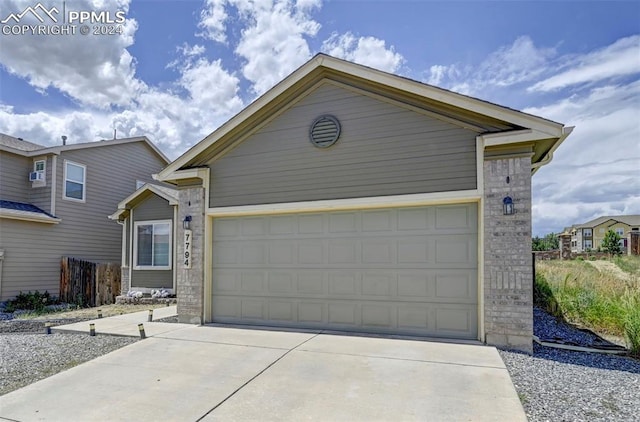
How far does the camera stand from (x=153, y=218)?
12.5m

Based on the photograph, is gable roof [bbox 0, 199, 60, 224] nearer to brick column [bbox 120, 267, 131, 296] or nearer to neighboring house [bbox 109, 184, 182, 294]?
neighboring house [bbox 109, 184, 182, 294]

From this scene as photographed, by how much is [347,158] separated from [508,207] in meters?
2.96

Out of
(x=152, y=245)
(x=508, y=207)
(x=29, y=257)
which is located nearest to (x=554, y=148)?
(x=508, y=207)

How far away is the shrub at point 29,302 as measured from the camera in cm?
1174

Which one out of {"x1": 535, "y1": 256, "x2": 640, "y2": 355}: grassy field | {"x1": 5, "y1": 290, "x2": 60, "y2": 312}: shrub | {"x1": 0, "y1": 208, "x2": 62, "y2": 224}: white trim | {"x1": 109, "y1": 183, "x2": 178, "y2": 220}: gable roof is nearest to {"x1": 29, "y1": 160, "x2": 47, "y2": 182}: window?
{"x1": 0, "y1": 208, "x2": 62, "y2": 224}: white trim

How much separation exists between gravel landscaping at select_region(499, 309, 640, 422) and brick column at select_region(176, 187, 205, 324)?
605 centimetres

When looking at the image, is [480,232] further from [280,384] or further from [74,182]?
[74,182]

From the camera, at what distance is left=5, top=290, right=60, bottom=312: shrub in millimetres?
11736

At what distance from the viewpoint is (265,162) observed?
792 centimetres

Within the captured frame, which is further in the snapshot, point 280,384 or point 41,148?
point 41,148

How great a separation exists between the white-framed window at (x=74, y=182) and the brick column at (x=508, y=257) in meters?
14.9

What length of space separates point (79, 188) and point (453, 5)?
48.1 feet

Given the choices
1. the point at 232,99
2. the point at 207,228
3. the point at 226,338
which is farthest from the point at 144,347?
the point at 232,99

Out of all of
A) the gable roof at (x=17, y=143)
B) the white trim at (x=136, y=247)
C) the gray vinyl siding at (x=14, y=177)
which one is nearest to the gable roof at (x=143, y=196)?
the white trim at (x=136, y=247)
